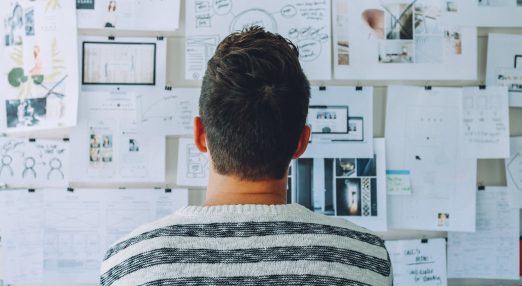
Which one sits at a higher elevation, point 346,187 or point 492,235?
point 346,187

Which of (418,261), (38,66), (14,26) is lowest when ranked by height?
(418,261)

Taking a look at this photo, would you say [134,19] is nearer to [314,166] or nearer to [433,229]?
[314,166]

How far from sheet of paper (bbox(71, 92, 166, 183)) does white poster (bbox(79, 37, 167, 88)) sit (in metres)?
0.03

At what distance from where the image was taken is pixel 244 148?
25.8 inches

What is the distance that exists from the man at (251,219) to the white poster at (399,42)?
71 centimetres

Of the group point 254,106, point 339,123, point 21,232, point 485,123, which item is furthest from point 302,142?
point 21,232

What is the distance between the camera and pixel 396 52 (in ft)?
4.50

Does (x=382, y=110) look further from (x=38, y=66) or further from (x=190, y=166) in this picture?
(x=38, y=66)

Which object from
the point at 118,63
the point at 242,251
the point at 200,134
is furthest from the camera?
the point at 118,63

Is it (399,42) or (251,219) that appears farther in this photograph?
(399,42)

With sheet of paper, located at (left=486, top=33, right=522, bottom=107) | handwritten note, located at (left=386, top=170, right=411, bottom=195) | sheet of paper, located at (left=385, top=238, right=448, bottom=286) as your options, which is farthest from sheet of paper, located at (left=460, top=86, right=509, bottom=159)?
sheet of paper, located at (left=385, top=238, right=448, bottom=286)

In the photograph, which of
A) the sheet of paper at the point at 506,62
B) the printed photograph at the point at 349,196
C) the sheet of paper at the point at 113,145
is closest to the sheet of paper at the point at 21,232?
the sheet of paper at the point at 113,145

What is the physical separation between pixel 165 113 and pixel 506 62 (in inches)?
39.0

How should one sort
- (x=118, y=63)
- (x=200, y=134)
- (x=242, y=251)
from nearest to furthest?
(x=242, y=251) → (x=200, y=134) → (x=118, y=63)
